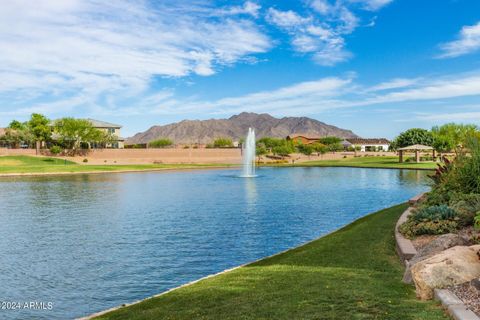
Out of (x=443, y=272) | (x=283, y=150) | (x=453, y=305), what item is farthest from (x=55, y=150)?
(x=453, y=305)

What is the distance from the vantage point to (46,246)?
54.1 feet

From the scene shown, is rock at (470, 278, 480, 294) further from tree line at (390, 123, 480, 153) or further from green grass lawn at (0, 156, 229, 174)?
tree line at (390, 123, 480, 153)

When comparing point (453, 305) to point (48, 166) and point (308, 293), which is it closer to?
point (308, 293)

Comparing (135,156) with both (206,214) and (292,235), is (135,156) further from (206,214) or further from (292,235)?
(292,235)

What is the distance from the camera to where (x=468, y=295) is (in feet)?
22.6

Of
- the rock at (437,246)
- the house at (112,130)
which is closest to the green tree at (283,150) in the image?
the house at (112,130)

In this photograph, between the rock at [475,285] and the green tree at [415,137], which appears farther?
the green tree at [415,137]

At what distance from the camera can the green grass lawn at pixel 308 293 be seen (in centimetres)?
679

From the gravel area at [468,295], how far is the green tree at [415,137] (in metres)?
89.8

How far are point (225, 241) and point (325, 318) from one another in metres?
10.6

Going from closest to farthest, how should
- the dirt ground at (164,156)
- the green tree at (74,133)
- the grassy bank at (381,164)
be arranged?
the grassy bank at (381,164)
the dirt ground at (164,156)
the green tree at (74,133)

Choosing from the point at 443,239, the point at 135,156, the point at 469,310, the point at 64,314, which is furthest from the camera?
the point at 135,156

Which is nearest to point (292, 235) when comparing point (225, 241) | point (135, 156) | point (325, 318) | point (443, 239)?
point (225, 241)

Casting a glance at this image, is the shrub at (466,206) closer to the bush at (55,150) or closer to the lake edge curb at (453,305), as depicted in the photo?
the lake edge curb at (453,305)
